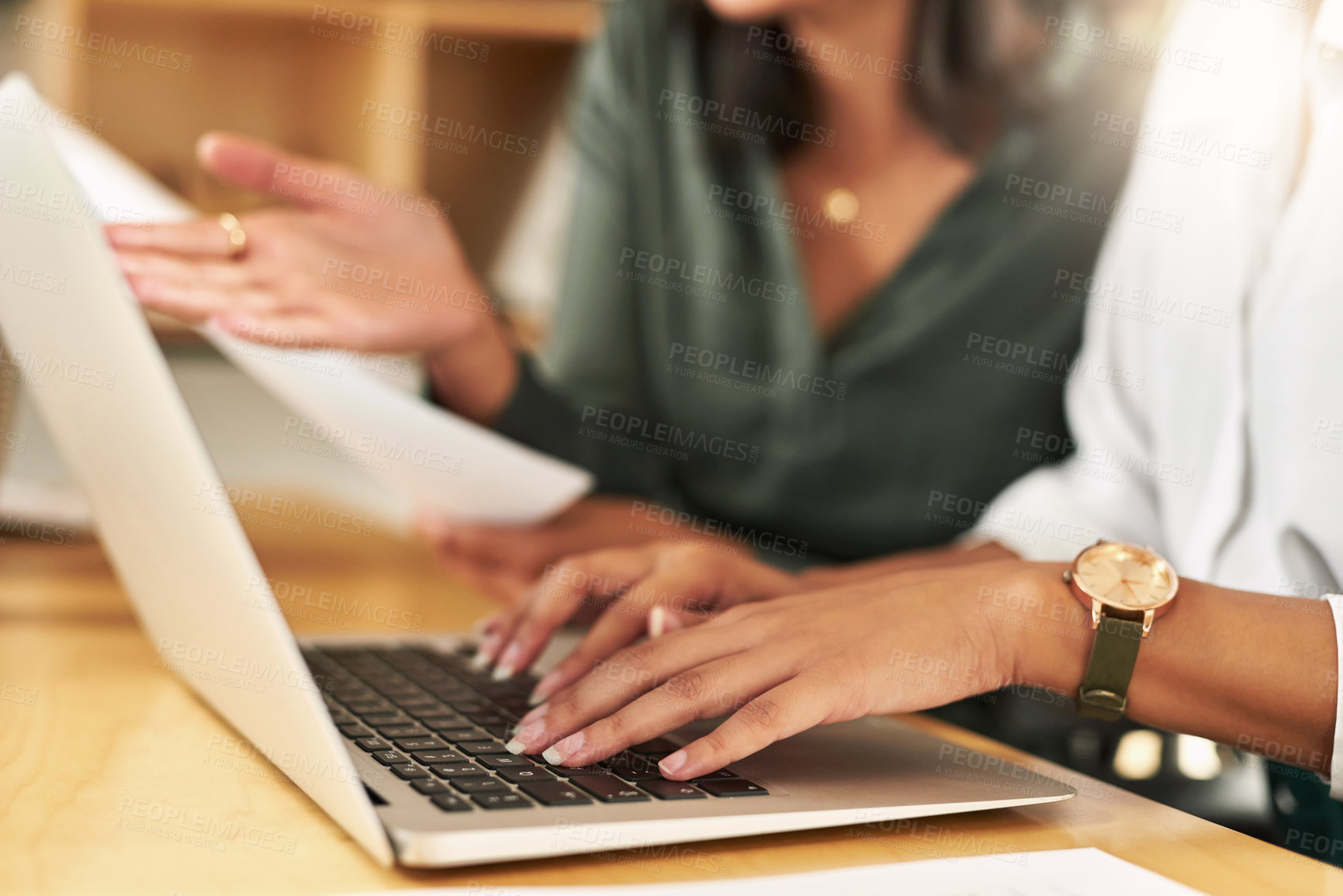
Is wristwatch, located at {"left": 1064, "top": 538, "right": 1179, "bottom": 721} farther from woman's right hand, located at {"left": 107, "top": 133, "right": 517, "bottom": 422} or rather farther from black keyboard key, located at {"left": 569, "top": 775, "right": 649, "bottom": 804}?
woman's right hand, located at {"left": 107, "top": 133, "right": 517, "bottom": 422}

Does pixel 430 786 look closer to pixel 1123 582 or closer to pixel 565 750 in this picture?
pixel 565 750

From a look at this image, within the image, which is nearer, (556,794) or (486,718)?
(556,794)

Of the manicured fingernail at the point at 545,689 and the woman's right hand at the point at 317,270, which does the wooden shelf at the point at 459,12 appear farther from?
the manicured fingernail at the point at 545,689

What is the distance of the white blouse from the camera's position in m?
0.71

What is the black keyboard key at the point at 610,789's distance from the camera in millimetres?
466

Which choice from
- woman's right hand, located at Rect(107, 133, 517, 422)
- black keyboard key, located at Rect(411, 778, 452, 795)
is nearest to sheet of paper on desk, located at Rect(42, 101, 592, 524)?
woman's right hand, located at Rect(107, 133, 517, 422)

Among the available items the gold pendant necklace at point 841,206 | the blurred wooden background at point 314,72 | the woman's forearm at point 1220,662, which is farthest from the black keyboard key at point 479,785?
the blurred wooden background at point 314,72

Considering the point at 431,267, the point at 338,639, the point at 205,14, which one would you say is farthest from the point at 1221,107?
the point at 205,14

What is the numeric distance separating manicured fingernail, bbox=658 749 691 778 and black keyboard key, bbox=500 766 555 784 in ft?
0.16

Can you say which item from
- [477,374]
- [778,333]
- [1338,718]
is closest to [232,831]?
[1338,718]

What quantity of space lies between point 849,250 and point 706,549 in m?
0.58

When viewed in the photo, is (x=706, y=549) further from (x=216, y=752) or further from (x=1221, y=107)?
(x=1221, y=107)

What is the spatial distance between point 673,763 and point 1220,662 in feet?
0.91

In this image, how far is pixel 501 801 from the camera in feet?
1.48
